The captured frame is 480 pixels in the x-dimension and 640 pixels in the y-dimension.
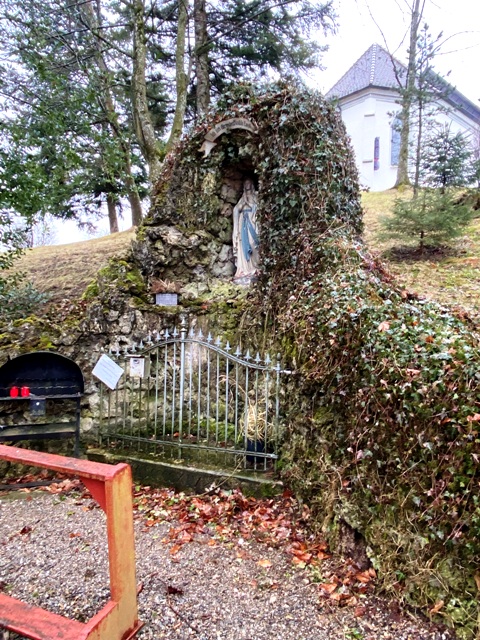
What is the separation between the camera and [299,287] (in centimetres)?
466

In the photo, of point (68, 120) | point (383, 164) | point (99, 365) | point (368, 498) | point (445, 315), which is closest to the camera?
point (368, 498)

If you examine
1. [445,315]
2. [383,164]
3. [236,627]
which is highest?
[383,164]

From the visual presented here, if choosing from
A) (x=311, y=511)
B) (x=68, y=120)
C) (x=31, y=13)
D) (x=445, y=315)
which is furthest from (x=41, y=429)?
(x=31, y=13)

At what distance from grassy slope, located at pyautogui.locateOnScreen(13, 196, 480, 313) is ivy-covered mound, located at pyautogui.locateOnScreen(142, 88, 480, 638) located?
171 centimetres

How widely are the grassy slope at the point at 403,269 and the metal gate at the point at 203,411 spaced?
8.10 ft

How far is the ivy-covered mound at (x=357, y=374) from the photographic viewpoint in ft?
7.32

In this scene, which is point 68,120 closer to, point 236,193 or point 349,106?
point 236,193

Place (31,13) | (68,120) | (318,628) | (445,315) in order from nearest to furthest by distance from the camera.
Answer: (318,628), (445,315), (31,13), (68,120)

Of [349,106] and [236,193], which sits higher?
[349,106]

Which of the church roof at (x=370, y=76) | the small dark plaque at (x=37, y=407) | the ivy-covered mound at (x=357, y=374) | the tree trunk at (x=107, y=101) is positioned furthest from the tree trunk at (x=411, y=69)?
the small dark plaque at (x=37, y=407)

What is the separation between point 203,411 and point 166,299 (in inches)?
73.2

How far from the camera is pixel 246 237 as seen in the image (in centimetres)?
614

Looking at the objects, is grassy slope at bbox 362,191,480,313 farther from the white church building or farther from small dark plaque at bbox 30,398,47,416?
the white church building

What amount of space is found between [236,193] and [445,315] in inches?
177
